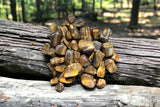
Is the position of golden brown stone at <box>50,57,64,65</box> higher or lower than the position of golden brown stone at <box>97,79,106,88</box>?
higher

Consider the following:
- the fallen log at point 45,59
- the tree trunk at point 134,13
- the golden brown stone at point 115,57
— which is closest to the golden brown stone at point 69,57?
the fallen log at point 45,59

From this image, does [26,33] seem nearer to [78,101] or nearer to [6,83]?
[6,83]

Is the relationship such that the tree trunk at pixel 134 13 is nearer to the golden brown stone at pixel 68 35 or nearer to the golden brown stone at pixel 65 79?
the golden brown stone at pixel 68 35

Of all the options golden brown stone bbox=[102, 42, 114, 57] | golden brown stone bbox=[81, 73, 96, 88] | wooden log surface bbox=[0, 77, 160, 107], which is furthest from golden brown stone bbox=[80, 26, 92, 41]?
wooden log surface bbox=[0, 77, 160, 107]

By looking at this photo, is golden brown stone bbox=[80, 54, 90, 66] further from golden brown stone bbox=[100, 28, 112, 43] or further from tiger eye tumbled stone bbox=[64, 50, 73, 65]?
golden brown stone bbox=[100, 28, 112, 43]

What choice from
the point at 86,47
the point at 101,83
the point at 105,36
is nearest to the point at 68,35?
the point at 86,47

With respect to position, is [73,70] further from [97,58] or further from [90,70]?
[97,58]
